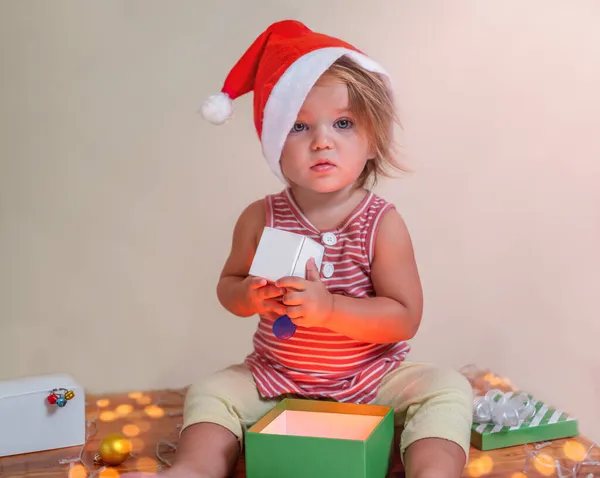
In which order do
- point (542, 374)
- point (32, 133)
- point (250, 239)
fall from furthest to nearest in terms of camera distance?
point (542, 374)
point (32, 133)
point (250, 239)

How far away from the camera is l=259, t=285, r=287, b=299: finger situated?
108cm

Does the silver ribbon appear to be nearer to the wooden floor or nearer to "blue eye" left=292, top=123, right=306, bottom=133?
the wooden floor

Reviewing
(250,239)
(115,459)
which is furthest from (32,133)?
(115,459)

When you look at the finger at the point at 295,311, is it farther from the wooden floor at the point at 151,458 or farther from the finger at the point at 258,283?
the wooden floor at the point at 151,458

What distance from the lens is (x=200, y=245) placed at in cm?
168

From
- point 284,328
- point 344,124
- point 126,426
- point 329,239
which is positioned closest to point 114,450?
point 126,426

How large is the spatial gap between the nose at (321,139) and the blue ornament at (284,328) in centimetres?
22

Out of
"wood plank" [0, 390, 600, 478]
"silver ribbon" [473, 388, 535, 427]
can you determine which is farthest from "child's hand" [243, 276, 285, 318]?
"silver ribbon" [473, 388, 535, 427]

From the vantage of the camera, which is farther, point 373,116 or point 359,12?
point 359,12

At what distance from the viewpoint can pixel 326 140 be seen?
3.68 ft

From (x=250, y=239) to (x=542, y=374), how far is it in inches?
30.0

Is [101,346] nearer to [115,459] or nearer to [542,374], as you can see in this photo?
[115,459]

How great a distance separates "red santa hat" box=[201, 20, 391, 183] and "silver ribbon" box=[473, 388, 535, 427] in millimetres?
438

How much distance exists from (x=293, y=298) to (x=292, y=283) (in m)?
0.02
